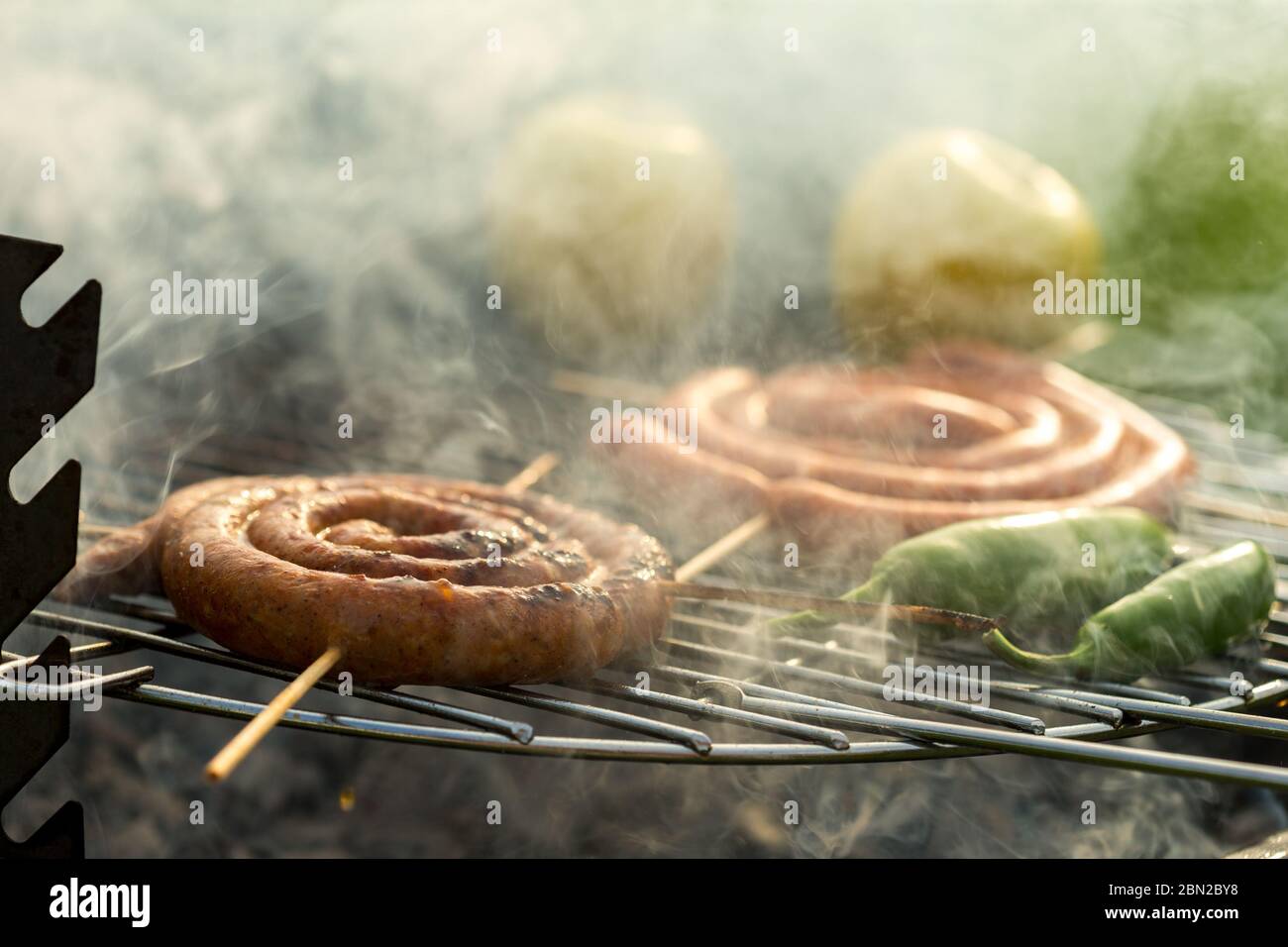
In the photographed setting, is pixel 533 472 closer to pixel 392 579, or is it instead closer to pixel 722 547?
pixel 722 547

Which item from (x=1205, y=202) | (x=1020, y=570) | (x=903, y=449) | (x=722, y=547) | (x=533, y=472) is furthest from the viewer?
(x=1205, y=202)

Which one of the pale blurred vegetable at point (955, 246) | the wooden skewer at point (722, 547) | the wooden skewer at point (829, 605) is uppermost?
the pale blurred vegetable at point (955, 246)

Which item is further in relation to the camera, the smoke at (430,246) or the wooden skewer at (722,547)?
the smoke at (430,246)

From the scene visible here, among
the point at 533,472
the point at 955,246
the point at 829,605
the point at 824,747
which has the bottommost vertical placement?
the point at 824,747

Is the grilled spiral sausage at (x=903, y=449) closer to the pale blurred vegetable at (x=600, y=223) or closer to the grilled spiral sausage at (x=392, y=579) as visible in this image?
the grilled spiral sausage at (x=392, y=579)

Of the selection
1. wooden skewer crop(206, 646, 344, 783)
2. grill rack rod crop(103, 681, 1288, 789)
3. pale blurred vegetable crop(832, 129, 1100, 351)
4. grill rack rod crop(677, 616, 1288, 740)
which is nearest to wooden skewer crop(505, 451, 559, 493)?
grill rack rod crop(677, 616, 1288, 740)

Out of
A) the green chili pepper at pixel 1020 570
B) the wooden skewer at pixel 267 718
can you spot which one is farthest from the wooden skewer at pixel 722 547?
the wooden skewer at pixel 267 718

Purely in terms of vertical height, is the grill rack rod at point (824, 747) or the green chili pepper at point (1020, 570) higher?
the green chili pepper at point (1020, 570)

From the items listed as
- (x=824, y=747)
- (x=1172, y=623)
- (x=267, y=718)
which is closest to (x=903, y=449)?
(x=1172, y=623)
